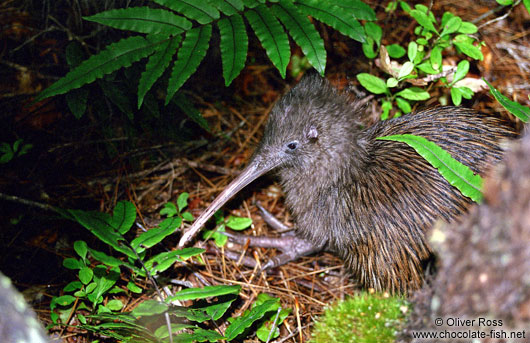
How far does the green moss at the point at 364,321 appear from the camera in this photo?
2.24 metres

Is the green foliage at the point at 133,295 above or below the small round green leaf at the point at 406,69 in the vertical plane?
below

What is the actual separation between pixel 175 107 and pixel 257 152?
98cm

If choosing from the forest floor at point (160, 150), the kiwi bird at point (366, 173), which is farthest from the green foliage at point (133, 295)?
the kiwi bird at point (366, 173)

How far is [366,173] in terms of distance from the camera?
10.4 ft

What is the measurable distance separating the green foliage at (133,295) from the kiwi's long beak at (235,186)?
9.9 inches

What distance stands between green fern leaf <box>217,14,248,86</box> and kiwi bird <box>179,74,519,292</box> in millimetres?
480

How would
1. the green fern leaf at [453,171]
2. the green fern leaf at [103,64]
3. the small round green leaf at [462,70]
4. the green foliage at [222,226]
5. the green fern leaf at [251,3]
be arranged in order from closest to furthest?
the green fern leaf at [453,171] → the green fern leaf at [103,64] → the green fern leaf at [251,3] → the small round green leaf at [462,70] → the green foliage at [222,226]

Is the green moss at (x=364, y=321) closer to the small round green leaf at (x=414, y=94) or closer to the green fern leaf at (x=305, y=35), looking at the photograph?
the green fern leaf at (x=305, y=35)

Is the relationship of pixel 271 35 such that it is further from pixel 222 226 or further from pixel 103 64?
pixel 222 226

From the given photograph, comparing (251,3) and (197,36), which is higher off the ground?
(251,3)

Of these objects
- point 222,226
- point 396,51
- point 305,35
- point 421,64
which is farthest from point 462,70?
point 222,226

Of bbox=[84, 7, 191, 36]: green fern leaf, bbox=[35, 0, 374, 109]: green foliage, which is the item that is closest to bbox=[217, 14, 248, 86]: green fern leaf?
bbox=[35, 0, 374, 109]: green foliage

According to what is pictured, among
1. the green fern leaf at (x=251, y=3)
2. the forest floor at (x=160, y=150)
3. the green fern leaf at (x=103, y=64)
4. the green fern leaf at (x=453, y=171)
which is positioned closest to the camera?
the green fern leaf at (x=453, y=171)

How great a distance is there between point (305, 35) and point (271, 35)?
227 millimetres
